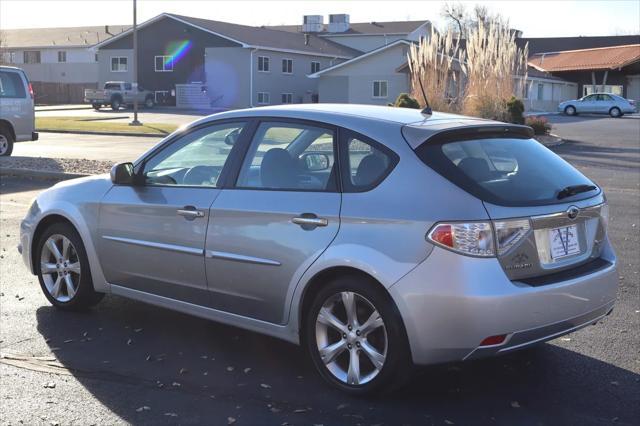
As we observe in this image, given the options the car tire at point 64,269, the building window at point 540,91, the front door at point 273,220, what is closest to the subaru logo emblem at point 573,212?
the front door at point 273,220

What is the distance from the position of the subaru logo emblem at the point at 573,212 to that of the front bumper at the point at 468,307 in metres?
0.39

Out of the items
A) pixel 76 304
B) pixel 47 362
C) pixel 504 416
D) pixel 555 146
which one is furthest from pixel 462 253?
pixel 555 146

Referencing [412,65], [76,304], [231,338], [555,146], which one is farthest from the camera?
[555,146]

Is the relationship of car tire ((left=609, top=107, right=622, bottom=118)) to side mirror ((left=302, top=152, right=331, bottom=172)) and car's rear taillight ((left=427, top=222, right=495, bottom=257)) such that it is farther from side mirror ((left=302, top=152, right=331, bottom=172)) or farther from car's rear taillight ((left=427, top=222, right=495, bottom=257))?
car's rear taillight ((left=427, top=222, right=495, bottom=257))

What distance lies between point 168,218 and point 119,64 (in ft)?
185

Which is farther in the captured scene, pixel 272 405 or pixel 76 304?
pixel 76 304

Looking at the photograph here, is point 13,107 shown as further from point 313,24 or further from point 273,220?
point 313,24

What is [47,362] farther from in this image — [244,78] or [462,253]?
[244,78]

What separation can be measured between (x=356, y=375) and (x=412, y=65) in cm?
1821

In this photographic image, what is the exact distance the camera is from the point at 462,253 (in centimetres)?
390

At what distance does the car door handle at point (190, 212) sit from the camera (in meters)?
4.95

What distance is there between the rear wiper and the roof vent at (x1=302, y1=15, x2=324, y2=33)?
68234 millimetres

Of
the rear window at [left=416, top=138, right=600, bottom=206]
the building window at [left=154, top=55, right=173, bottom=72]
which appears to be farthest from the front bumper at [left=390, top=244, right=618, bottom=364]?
the building window at [left=154, top=55, right=173, bottom=72]

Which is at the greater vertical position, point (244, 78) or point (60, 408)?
point (244, 78)
